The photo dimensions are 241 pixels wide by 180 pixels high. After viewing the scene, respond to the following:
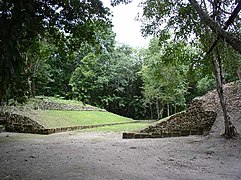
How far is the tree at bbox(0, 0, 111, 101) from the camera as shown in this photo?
4074 mm

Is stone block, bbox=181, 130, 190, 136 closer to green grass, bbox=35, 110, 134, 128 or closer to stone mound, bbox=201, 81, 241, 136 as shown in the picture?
stone mound, bbox=201, 81, 241, 136

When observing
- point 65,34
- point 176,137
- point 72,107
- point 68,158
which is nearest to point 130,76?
point 72,107

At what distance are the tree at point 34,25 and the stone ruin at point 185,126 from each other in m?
4.70

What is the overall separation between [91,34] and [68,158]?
3315 mm

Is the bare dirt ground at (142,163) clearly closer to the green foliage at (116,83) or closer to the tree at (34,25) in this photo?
the tree at (34,25)

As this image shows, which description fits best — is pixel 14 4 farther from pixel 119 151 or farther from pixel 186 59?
pixel 186 59

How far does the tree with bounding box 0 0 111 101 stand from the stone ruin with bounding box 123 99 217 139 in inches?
185

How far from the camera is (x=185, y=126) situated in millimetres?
10000

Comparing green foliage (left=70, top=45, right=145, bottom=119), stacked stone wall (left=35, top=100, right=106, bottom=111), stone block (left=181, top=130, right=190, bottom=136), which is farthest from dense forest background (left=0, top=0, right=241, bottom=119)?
green foliage (left=70, top=45, right=145, bottom=119)

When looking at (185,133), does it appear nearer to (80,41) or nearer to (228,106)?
(228,106)

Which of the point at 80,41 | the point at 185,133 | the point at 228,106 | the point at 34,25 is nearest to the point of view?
the point at 34,25

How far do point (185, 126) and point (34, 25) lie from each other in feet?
23.6

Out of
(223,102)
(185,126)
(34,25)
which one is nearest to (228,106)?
(185,126)

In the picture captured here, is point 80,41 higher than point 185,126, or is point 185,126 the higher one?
point 80,41
